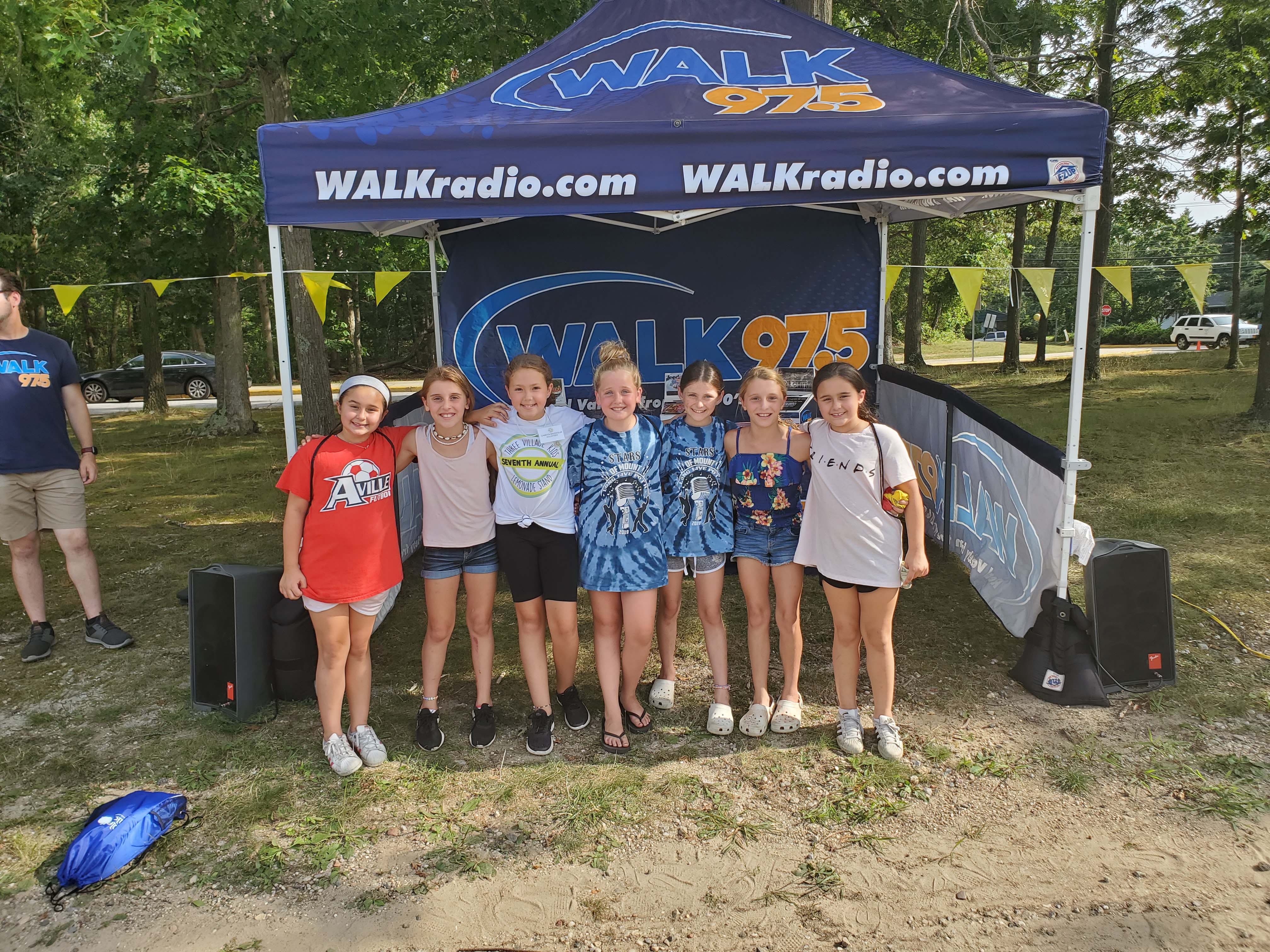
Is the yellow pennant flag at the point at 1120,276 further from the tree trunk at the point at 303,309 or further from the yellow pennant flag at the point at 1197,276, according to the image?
the tree trunk at the point at 303,309

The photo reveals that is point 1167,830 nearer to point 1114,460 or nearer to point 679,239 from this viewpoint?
point 679,239

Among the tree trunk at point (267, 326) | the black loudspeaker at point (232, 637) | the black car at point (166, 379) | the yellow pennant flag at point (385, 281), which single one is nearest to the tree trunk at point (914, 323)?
the yellow pennant flag at point (385, 281)

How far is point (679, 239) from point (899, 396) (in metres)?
1.92

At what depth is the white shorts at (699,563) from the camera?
3666mm

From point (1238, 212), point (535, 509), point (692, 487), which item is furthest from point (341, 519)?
point (1238, 212)

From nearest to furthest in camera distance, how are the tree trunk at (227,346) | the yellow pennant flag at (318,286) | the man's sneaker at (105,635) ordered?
the man's sneaker at (105,635) < the yellow pennant flag at (318,286) < the tree trunk at (227,346)

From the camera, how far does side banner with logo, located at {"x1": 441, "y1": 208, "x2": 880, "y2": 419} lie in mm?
5961

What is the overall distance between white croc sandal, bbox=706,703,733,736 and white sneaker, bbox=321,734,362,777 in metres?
1.48

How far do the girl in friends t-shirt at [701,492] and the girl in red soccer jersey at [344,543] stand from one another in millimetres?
1161

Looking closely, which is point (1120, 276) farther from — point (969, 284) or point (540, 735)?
point (540, 735)

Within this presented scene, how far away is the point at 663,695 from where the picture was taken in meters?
3.98

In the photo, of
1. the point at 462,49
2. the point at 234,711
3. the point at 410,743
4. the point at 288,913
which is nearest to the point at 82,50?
the point at 462,49

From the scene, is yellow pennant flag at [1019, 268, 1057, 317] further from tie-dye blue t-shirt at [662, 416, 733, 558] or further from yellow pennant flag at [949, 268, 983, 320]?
tie-dye blue t-shirt at [662, 416, 733, 558]

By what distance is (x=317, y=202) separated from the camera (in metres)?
3.54
